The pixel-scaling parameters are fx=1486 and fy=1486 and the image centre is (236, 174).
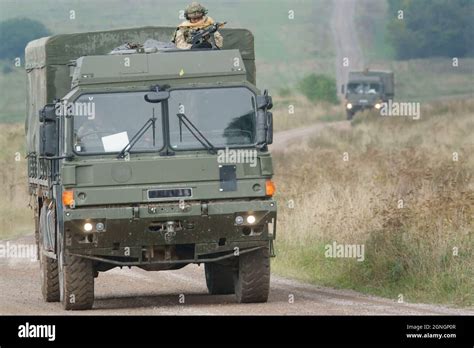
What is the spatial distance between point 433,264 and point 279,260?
484 cm

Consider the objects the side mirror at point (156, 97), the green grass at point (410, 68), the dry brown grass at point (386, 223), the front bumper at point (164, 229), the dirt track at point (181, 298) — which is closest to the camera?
the dirt track at point (181, 298)

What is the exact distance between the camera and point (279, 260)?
73.7 feet

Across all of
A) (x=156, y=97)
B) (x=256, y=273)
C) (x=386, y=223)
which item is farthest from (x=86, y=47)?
(x=386, y=223)

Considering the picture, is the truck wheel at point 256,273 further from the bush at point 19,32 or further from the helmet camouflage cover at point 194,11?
the bush at point 19,32

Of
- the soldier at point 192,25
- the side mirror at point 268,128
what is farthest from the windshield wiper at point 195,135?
the soldier at point 192,25

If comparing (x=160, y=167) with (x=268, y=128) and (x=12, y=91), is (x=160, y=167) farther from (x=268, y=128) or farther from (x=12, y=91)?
(x=12, y=91)

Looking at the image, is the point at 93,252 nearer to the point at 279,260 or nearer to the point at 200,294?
the point at 200,294

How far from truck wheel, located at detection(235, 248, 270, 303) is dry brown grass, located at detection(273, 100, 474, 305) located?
188 cm

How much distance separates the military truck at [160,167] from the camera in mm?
16172

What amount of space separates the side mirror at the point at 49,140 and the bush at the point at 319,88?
216ft

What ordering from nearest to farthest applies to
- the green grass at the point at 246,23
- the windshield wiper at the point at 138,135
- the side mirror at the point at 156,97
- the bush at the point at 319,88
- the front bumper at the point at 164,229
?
the front bumper at the point at 164,229 < the windshield wiper at the point at 138,135 < the side mirror at the point at 156,97 < the green grass at the point at 246,23 < the bush at the point at 319,88
